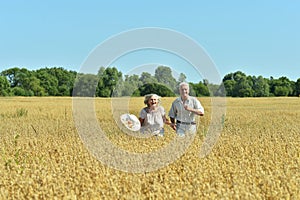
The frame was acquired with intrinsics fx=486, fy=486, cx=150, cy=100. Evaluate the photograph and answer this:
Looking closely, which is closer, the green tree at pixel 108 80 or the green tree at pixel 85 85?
the green tree at pixel 85 85

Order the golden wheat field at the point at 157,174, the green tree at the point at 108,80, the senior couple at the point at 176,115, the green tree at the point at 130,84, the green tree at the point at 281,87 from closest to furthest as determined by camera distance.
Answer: the golden wheat field at the point at 157,174
the green tree at the point at 108,80
the green tree at the point at 130,84
the senior couple at the point at 176,115
the green tree at the point at 281,87

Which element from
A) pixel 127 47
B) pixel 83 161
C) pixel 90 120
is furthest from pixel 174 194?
pixel 90 120

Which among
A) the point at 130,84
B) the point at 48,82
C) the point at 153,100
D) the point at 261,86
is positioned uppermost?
the point at 48,82

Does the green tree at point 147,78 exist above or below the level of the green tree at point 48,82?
below

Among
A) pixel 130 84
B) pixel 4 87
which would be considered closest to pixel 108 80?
pixel 130 84

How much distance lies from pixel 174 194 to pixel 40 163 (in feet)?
7.63

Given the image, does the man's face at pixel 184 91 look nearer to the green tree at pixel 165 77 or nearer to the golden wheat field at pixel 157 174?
the green tree at pixel 165 77

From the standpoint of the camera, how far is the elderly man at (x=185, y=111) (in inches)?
305

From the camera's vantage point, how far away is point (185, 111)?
800cm

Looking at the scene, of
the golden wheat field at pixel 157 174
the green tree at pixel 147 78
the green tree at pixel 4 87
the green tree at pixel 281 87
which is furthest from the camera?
the green tree at pixel 281 87

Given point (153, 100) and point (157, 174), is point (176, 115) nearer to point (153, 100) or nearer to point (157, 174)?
point (153, 100)

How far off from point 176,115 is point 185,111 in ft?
0.85

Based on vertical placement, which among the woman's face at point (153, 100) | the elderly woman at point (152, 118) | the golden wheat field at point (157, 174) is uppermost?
the woman's face at point (153, 100)

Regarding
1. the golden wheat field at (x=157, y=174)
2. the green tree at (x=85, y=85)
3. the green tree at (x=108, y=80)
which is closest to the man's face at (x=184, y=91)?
the golden wheat field at (x=157, y=174)
